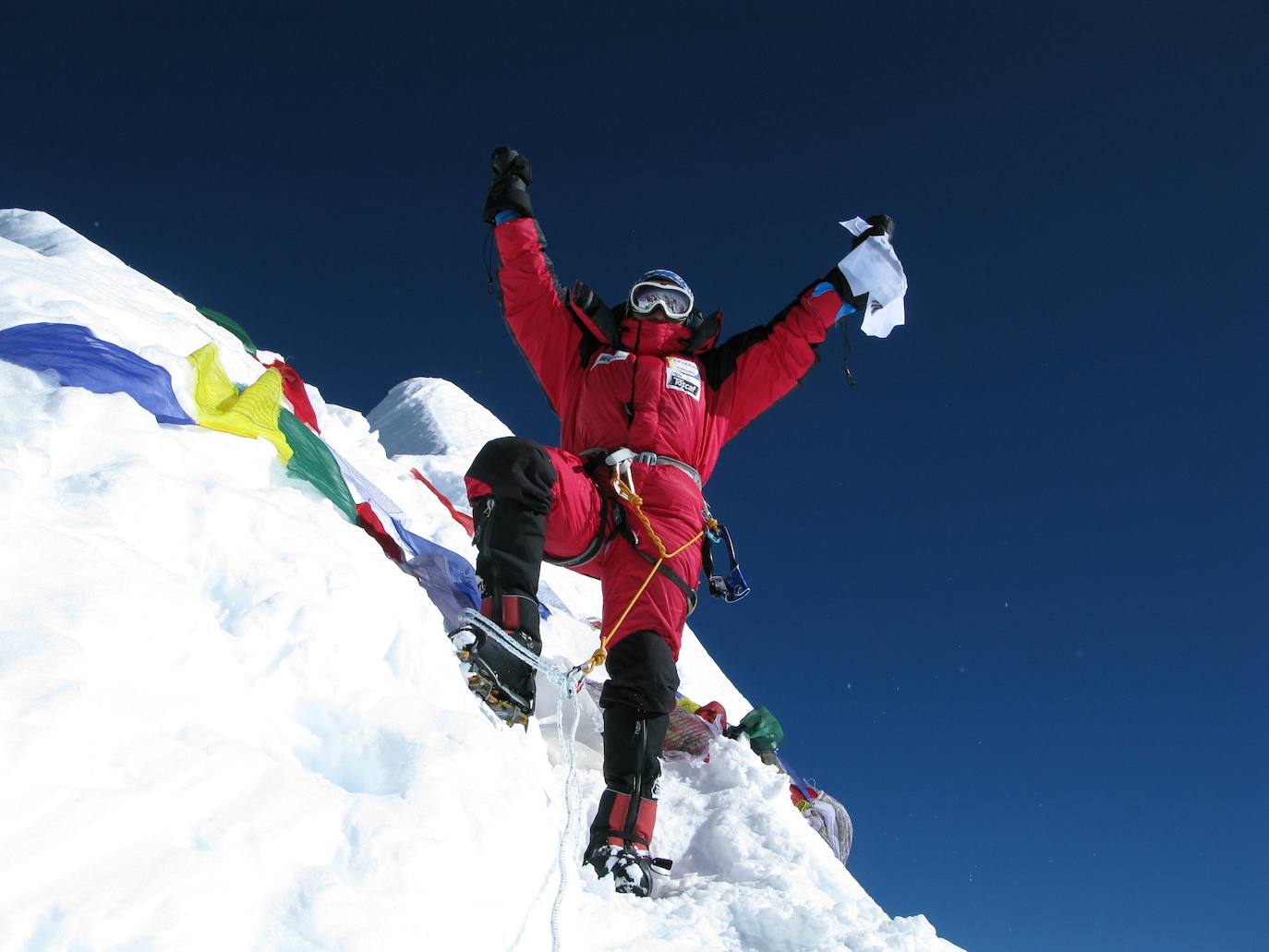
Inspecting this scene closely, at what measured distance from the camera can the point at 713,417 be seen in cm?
342

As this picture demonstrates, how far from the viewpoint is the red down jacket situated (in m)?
2.76

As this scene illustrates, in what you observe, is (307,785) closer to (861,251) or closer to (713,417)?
(713,417)

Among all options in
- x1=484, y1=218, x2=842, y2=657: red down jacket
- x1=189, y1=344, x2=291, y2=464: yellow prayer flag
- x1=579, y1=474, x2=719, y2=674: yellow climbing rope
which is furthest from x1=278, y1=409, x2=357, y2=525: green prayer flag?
x1=579, y1=474, x2=719, y2=674: yellow climbing rope

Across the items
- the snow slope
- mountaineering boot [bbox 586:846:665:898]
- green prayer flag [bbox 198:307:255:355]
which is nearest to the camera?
the snow slope

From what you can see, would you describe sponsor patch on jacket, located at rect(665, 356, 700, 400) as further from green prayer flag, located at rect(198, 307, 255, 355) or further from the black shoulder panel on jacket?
green prayer flag, located at rect(198, 307, 255, 355)

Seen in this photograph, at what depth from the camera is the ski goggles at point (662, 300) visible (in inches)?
135

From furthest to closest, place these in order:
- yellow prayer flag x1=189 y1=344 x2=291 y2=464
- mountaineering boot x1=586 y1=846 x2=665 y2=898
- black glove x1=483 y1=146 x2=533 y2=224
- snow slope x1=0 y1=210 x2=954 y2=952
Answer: black glove x1=483 y1=146 x2=533 y2=224, yellow prayer flag x1=189 y1=344 x2=291 y2=464, mountaineering boot x1=586 y1=846 x2=665 y2=898, snow slope x1=0 y1=210 x2=954 y2=952

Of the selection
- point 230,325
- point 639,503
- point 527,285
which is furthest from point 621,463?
point 230,325

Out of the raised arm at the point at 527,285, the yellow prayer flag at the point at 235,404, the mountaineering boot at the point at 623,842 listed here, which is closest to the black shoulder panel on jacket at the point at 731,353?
the raised arm at the point at 527,285

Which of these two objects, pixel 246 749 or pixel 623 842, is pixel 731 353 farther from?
pixel 246 749

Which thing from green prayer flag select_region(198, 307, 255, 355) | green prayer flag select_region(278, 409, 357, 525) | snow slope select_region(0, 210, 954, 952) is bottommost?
snow slope select_region(0, 210, 954, 952)

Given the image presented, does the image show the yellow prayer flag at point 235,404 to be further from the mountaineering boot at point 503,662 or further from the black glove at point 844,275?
the black glove at point 844,275

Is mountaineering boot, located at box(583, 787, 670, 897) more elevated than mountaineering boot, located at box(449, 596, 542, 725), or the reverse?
mountaineering boot, located at box(449, 596, 542, 725)

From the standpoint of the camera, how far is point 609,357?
3.27 m
